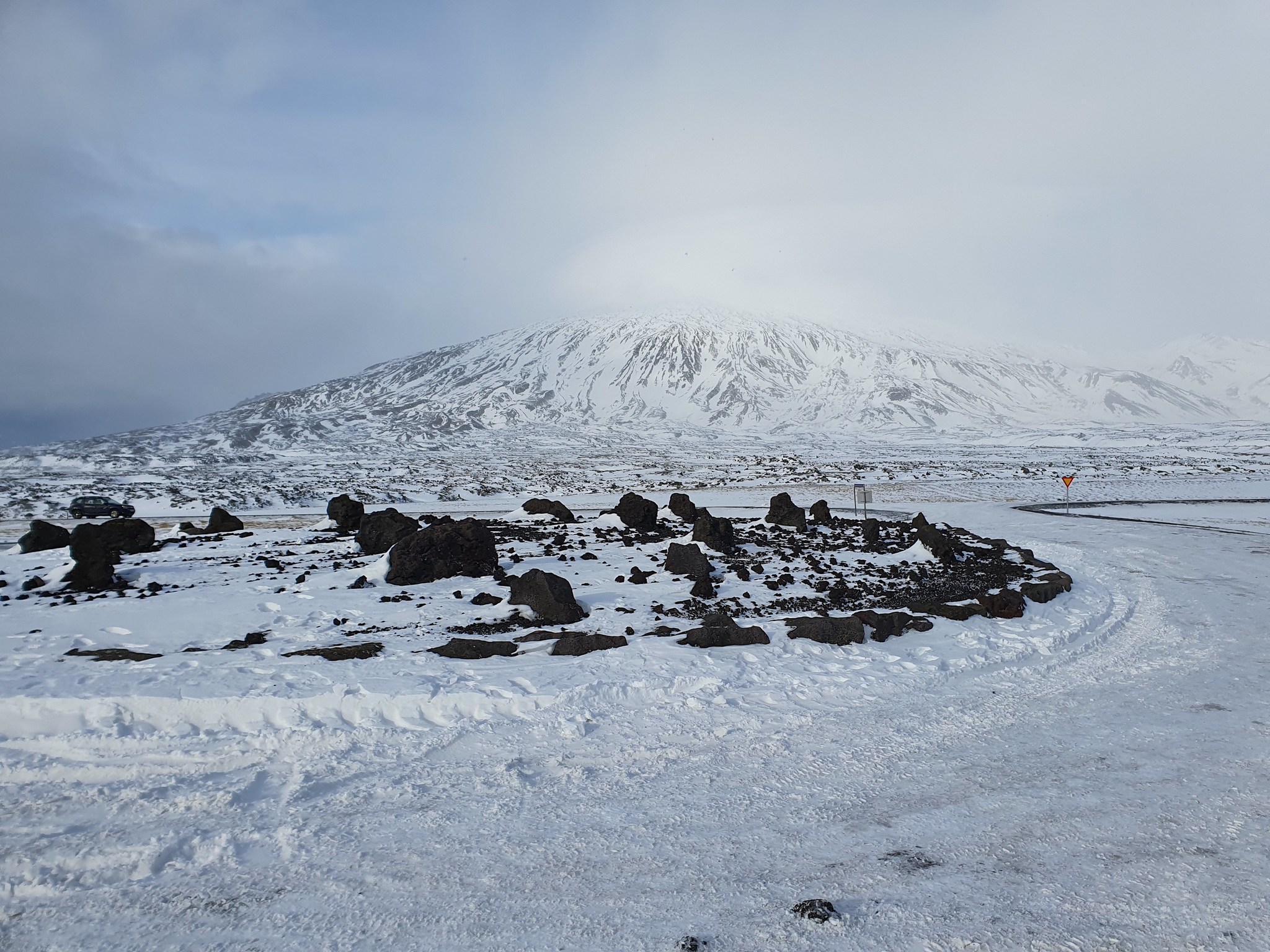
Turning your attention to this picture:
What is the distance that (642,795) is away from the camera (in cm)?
553

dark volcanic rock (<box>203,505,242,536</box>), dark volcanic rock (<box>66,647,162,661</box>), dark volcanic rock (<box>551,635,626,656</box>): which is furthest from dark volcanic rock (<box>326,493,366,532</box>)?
dark volcanic rock (<box>551,635,626,656</box>)

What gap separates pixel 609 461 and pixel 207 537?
62317 mm

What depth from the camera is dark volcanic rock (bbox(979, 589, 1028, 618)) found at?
10.6 meters

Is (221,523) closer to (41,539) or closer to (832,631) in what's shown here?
(41,539)

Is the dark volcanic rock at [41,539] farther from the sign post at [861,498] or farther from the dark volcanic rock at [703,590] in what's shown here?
the sign post at [861,498]

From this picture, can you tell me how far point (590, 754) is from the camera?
6.29 metres

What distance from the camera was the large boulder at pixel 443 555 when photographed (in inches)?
500

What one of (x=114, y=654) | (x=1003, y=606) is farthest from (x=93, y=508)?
(x=1003, y=606)

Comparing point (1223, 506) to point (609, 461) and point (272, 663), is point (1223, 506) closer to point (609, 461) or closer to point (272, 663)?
point (272, 663)

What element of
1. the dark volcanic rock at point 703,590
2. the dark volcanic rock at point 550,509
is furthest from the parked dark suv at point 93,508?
the dark volcanic rock at point 703,590

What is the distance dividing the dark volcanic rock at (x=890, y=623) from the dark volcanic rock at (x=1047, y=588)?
2865 mm

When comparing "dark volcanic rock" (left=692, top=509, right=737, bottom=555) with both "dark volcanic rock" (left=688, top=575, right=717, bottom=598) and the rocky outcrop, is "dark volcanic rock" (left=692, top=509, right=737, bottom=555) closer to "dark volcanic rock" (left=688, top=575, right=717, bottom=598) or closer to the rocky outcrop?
"dark volcanic rock" (left=688, top=575, right=717, bottom=598)

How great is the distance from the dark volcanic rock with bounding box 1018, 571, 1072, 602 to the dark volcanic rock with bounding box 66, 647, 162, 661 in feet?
42.3

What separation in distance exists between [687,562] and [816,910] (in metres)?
9.44
